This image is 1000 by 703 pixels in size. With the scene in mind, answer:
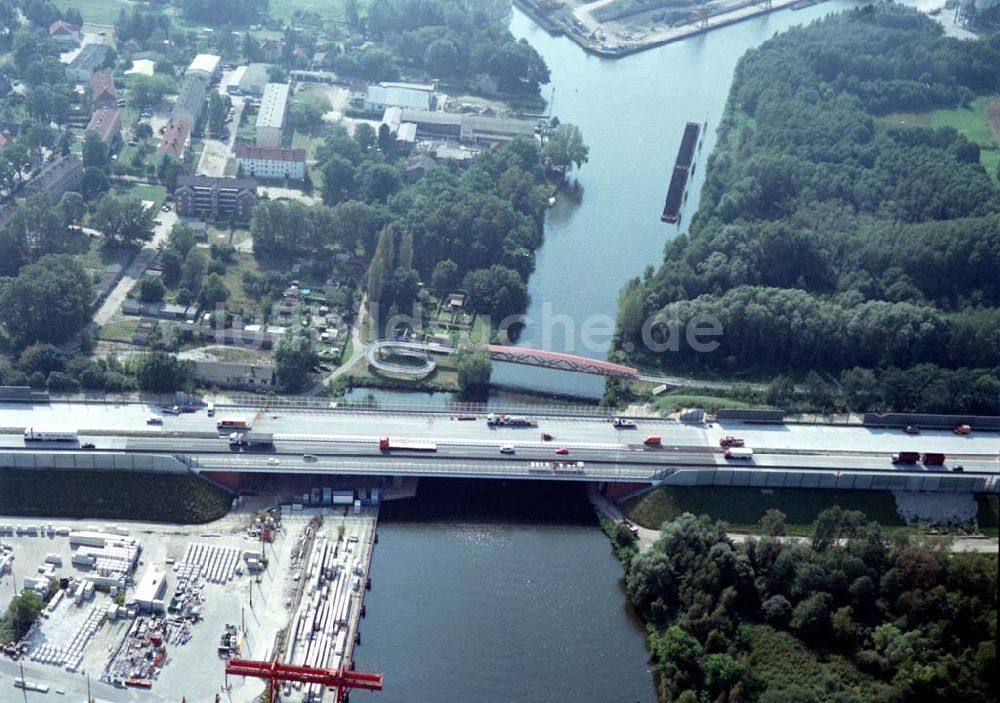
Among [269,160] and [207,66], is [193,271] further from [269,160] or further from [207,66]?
[207,66]

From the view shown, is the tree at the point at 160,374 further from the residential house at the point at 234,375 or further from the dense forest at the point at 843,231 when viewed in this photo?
the dense forest at the point at 843,231

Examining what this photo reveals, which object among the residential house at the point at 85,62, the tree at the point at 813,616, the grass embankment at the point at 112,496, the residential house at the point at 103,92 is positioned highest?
the residential house at the point at 85,62

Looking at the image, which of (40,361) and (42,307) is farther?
(42,307)

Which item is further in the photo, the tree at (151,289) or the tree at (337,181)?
the tree at (337,181)

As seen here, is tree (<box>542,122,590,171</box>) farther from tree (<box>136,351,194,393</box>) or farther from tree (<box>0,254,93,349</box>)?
tree (<box>136,351,194,393</box>)

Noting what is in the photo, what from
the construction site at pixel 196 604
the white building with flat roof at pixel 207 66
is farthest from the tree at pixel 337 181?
the construction site at pixel 196 604

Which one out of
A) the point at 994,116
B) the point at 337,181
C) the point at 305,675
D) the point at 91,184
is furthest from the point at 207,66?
the point at 305,675

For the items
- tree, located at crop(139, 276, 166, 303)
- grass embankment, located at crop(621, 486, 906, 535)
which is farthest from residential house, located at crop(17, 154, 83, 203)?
grass embankment, located at crop(621, 486, 906, 535)

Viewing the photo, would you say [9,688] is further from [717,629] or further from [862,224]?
[862,224]
